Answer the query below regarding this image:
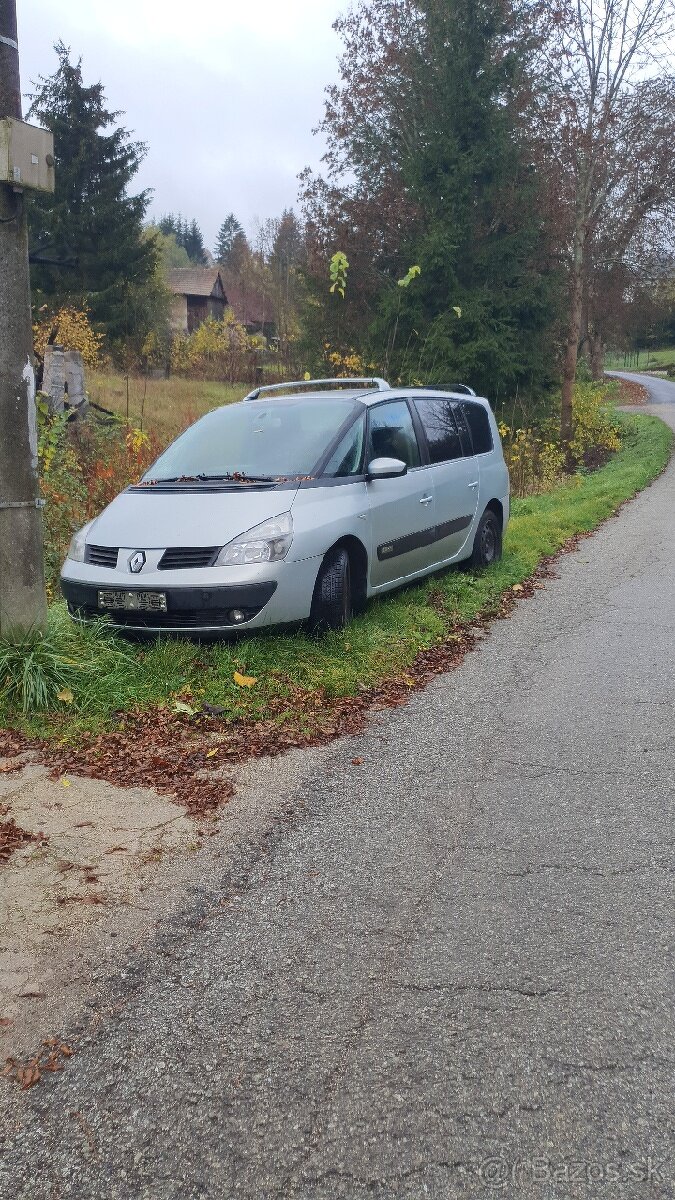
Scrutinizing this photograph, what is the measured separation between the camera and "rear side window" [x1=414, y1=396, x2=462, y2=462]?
810 cm

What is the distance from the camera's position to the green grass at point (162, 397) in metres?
18.2

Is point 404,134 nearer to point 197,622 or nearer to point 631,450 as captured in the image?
point 631,450

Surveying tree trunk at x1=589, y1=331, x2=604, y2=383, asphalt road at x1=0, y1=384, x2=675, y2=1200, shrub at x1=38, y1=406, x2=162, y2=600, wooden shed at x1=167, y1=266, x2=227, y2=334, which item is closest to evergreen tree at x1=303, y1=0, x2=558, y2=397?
shrub at x1=38, y1=406, x2=162, y2=600

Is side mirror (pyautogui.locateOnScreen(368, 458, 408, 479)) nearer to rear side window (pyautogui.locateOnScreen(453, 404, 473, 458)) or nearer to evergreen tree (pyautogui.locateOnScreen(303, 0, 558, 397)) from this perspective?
rear side window (pyautogui.locateOnScreen(453, 404, 473, 458))

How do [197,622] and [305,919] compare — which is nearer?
[305,919]

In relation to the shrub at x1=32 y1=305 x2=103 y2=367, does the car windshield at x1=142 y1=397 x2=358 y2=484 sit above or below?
below

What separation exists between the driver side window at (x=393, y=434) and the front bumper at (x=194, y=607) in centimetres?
188

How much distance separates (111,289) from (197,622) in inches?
1284

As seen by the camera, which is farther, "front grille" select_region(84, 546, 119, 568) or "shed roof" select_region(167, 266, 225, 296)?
"shed roof" select_region(167, 266, 225, 296)

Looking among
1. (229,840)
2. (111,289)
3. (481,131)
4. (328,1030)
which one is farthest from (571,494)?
(111,289)

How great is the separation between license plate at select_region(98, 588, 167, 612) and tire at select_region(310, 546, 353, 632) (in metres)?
1.05

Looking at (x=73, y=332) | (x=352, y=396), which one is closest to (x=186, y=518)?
(x=352, y=396)

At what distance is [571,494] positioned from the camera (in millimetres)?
16672

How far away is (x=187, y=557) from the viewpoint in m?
5.77
